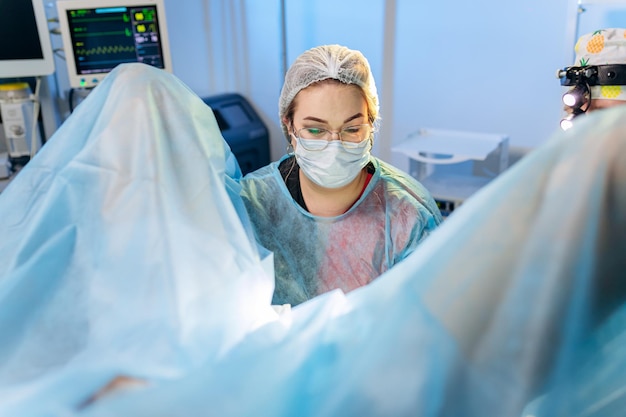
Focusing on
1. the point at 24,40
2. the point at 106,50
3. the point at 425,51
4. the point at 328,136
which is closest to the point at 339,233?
the point at 328,136

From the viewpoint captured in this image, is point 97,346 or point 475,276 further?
point 97,346

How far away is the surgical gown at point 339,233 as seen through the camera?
1347 mm

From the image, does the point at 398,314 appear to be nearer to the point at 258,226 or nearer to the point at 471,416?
the point at 471,416

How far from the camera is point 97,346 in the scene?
2.32 feet

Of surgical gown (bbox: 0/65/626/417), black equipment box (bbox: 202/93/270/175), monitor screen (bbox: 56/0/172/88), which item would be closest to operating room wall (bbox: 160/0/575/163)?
black equipment box (bbox: 202/93/270/175)

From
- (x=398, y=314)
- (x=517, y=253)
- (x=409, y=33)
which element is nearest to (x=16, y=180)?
(x=398, y=314)

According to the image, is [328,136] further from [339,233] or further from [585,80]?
[585,80]

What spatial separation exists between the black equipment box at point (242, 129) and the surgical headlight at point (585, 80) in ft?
6.70

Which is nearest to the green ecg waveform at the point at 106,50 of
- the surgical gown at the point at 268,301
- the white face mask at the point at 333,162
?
the white face mask at the point at 333,162

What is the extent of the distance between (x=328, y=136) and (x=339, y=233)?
0.74ft

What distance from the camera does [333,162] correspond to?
1.36m

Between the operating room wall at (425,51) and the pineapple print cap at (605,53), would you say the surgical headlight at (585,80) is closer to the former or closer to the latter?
the pineapple print cap at (605,53)

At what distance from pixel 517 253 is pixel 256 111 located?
10.1 feet

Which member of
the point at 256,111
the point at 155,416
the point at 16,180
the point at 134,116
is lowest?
the point at 256,111
